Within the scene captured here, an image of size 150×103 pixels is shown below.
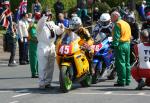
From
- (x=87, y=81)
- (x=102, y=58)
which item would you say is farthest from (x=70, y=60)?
(x=102, y=58)

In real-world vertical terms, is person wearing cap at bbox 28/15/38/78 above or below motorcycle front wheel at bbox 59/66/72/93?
above

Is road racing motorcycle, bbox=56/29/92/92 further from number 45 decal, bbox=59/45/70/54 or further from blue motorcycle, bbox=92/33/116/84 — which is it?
blue motorcycle, bbox=92/33/116/84

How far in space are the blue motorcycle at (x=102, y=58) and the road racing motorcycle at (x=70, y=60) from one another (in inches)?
35.3

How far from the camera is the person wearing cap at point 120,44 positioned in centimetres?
1467

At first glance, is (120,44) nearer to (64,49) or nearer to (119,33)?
(119,33)

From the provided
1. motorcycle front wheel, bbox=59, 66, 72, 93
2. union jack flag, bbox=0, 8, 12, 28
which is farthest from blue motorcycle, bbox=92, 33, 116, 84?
union jack flag, bbox=0, 8, 12, 28

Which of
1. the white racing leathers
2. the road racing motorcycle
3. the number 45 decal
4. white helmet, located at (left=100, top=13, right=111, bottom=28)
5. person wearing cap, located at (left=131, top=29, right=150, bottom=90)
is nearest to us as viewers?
the road racing motorcycle

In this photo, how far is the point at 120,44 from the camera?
14.8m

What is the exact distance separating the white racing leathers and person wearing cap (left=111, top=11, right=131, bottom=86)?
53.0 inches

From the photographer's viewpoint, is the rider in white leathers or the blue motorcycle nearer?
the blue motorcycle

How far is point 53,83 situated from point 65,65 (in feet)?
7.18

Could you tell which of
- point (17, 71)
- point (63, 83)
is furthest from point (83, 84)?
point (17, 71)

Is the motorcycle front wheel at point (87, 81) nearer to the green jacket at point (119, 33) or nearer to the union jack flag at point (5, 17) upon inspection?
the green jacket at point (119, 33)

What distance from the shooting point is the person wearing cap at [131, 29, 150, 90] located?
14.2 meters
